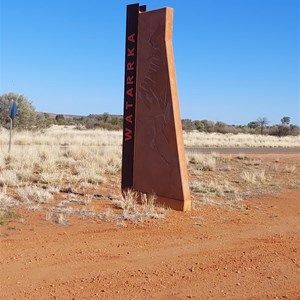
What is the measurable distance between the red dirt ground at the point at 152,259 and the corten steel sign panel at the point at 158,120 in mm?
1083

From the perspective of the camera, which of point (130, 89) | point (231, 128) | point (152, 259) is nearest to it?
point (152, 259)

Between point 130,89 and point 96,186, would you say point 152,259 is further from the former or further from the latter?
point 96,186

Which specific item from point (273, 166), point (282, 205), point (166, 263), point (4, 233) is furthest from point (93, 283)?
point (273, 166)

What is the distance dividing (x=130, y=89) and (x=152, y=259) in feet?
18.4

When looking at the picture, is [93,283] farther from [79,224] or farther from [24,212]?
[24,212]

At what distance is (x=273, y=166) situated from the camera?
77.1 ft

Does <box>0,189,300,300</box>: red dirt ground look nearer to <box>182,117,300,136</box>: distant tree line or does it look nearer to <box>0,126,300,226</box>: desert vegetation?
<box>0,126,300,226</box>: desert vegetation

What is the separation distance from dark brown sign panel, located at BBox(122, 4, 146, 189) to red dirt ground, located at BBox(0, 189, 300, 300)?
2.35 m

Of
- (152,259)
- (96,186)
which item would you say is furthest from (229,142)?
(152,259)

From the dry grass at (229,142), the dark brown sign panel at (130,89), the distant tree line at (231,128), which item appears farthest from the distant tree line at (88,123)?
the dark brown sign panel at (130,89)

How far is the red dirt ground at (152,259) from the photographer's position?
5.39 meters

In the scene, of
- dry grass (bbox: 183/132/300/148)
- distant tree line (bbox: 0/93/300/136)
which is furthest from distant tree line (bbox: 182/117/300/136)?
dry grass (bbox: 183/132/300/148)

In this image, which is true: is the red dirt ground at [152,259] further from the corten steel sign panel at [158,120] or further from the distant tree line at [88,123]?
the distant tree line at [88,123]

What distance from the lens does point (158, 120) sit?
1055cm
